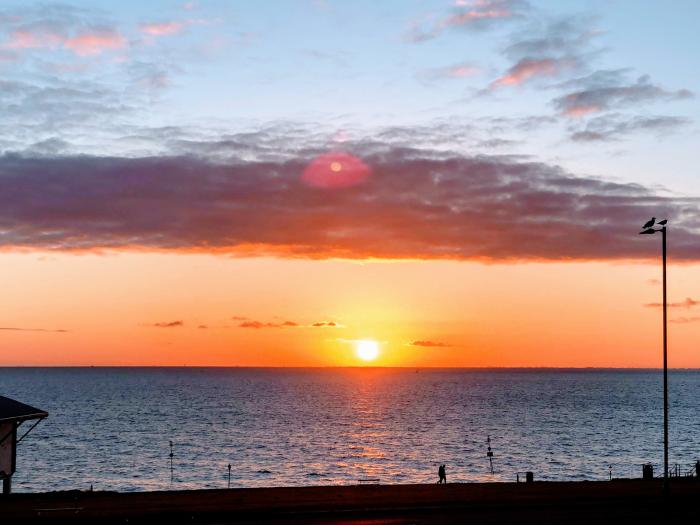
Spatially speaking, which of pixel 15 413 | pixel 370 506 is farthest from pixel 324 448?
pixel 15 413

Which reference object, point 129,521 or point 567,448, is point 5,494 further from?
point 567,448

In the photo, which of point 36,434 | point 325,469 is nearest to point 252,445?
point 325,469

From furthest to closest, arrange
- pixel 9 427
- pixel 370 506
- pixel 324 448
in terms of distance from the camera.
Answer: pixel 324 448, pixel 370 506, pixel 9 427

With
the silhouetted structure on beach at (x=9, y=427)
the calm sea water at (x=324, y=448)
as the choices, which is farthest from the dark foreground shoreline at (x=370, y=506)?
the calm sea water at (x=324, y=448)

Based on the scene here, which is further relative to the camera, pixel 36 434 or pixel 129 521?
pixel 36 434

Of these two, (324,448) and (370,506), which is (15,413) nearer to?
(370,506)

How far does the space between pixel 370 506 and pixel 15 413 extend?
19.4m

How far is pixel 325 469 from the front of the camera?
325ft

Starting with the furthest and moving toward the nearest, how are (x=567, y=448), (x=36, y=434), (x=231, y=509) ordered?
(x=36, y=434), (x=567, y=448), (x=231, y=509)

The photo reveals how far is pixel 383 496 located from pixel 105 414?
500ft

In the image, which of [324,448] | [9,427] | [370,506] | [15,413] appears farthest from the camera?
[324,448]

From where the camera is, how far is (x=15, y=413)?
41281 mm

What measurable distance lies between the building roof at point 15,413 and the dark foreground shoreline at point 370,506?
16.5 ft

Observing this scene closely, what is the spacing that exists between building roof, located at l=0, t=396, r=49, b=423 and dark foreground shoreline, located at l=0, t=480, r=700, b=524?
5.04 metres
